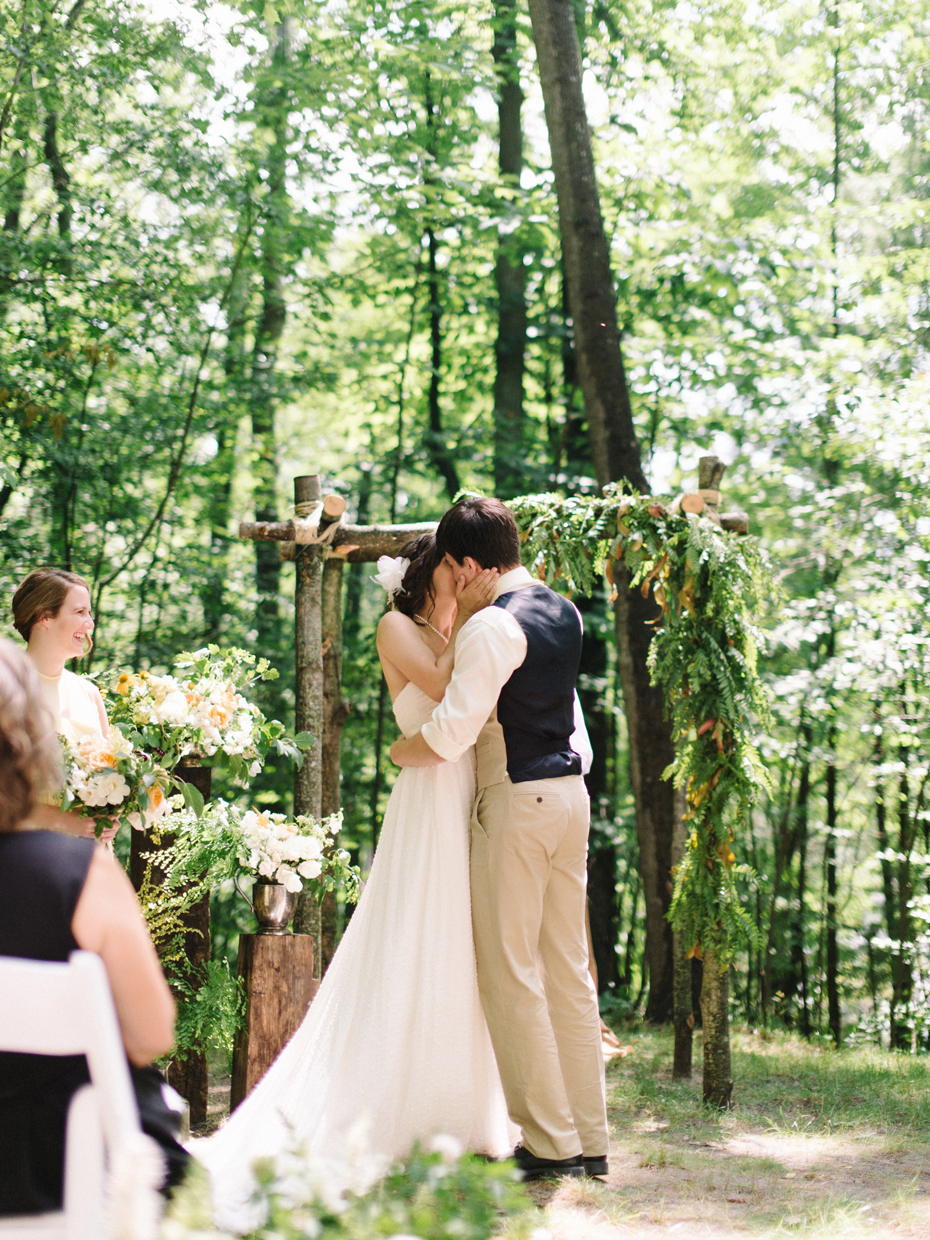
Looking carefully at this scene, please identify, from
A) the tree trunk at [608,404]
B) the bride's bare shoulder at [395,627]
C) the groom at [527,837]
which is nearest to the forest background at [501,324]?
the tree trunk at [608,404]

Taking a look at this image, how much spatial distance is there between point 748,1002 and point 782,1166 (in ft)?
19.8

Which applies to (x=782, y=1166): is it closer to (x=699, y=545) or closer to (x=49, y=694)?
(x=699, y=545)

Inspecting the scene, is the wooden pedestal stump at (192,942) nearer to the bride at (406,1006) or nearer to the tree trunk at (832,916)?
the bride at (406,1006)

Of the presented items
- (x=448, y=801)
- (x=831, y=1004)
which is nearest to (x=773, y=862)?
(x=831, y=1004)

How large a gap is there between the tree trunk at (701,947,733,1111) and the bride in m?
1.36

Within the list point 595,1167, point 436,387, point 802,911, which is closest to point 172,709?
point 595,1167

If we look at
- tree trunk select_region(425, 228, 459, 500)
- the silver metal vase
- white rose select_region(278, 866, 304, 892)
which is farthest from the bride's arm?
tree trunk select_region(425, 228, 459, 500)

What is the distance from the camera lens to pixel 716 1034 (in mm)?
4297

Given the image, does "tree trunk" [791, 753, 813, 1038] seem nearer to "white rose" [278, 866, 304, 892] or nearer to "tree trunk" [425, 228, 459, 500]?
"tree trunk" [425, 228, 459, 500]

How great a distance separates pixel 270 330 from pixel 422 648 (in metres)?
7.95

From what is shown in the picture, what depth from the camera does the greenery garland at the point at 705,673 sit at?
167 inches

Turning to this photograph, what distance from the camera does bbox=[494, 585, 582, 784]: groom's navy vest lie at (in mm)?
3098

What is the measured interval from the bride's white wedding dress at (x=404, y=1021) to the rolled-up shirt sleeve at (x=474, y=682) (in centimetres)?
27

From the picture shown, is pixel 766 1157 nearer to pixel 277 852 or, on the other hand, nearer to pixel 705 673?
pixel 705 673
